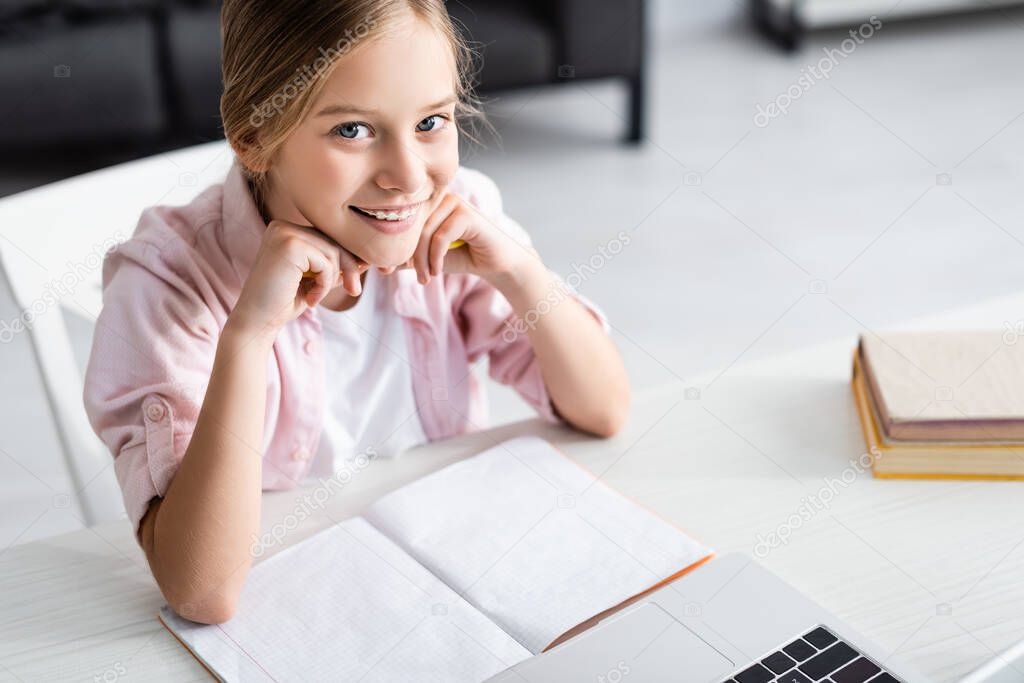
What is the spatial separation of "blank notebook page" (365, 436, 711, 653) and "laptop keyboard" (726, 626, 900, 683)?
138 mm

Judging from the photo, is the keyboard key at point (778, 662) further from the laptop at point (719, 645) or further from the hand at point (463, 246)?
the hand at point (463, 246)

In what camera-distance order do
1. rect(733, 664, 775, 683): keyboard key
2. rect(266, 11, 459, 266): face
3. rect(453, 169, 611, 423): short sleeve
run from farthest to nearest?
1. rect(453, 169, 611, 423): short sleeve
2. rect(266, 11, 459, 266): face
3. rect(733, 664, 775, 683): keyboard key

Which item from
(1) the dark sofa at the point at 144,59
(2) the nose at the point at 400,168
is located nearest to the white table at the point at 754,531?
(2) the nose at the point at 400,168

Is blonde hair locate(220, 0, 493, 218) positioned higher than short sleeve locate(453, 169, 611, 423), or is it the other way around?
blonde hair locate(220, 0, 493, 218)

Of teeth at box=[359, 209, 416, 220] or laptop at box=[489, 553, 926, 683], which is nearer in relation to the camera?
laptop at box=[489, 553, 926, 683]

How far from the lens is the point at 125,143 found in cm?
337

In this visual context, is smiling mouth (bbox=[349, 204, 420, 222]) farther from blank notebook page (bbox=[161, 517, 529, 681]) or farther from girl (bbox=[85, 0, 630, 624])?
blank notebook page (bbox=[161, 517, 529, 681])

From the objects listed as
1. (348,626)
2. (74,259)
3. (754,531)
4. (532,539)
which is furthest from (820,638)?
(74,259)

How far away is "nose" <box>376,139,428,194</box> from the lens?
3.45 feet

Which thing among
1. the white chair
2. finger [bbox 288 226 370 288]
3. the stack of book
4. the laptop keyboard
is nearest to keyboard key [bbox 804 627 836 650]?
the laptop keyboard

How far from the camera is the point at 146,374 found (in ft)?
3.73

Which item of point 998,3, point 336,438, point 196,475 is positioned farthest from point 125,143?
point 998,3

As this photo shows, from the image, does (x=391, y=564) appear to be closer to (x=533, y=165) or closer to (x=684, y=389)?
(x=684, y=389)

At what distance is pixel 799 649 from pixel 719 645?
0.21 ft
